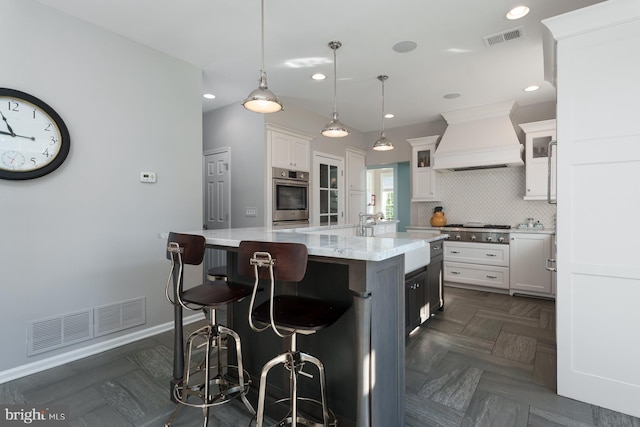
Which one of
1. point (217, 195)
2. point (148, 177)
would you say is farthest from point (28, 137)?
point (217, 195)

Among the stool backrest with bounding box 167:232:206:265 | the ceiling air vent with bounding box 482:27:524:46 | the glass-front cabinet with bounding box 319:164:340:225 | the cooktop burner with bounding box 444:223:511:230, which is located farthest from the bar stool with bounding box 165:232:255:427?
the cooktop burner with bounding box 444:223:511:230

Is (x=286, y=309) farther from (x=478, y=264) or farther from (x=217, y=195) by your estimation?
(x=478, y=264)

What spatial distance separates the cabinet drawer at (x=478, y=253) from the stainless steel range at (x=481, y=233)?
72mm

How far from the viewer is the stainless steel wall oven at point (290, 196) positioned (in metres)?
4.59

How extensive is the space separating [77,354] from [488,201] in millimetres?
5724

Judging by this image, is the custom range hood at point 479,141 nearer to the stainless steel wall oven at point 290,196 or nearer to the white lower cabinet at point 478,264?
the white lower cabinet at point 478,264

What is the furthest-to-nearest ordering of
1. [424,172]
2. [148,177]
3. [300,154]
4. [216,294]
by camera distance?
[424,172] → [300,154] → [148,177] → [216,294]

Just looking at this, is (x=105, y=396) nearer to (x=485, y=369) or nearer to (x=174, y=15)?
(x=485, y=369)

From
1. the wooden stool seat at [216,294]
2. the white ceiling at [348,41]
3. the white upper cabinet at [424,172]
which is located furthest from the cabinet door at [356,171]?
the wooden stool seat at [216,294]

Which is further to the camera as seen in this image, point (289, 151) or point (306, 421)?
point (289, 151)

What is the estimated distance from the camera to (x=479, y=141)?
15.7ft

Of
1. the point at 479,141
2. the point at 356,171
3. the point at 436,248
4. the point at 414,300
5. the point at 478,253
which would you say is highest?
the point at 479,141

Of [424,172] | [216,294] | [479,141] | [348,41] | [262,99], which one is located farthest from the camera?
[424,172]

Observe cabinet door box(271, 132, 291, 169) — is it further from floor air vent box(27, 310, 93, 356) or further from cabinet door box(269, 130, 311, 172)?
floor air vent box(27, 310, 93, 356)
